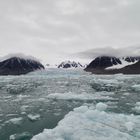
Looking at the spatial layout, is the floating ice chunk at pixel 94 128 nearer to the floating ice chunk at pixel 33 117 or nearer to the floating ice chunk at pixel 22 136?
the floating ice chunk at pixel 22 136

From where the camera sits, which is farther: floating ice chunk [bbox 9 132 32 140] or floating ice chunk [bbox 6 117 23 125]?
floating ice chunk [bbox 6 117 23 125]

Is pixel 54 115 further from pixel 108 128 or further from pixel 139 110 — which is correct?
pixel 139 110

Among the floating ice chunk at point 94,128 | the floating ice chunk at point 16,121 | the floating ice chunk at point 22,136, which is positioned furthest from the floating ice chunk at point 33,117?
the floating ice chunk at point 22,136

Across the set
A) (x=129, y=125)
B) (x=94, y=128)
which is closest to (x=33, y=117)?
(x=94, y=128)

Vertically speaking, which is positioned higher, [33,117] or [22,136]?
[33,117]

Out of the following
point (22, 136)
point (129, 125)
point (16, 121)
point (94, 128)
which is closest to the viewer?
point (22, 136)

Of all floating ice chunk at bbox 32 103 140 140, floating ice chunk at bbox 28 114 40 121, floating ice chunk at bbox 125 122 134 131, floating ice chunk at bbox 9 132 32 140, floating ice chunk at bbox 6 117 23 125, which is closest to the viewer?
floating ice chunk at bbox 32 103 140 140

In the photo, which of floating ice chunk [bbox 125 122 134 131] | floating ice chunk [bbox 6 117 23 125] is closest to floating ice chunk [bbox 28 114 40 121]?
floating ice chunk [bbox 6 117 23 125]

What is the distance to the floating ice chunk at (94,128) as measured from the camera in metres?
7.81

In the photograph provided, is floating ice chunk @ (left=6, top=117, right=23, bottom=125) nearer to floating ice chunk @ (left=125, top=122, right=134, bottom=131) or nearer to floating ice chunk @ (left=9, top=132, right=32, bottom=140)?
floating ice chunk @ (left=9, top=132, right=32, bottom=140)

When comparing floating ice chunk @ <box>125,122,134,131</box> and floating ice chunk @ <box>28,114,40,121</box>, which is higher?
floating ice chunk @ <box>28,114,40,121</box>

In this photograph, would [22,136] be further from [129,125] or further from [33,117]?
[129,125]

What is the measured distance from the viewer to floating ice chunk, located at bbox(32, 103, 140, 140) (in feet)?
25.6

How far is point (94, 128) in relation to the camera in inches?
347
